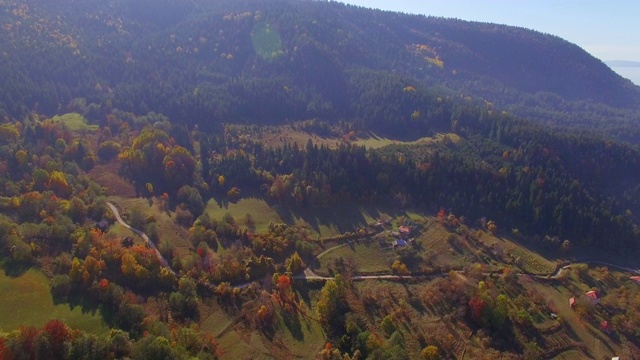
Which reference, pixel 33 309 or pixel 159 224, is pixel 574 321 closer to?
pixel 159 224

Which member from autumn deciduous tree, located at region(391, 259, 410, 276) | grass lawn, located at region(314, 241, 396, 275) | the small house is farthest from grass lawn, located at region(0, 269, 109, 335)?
the small house

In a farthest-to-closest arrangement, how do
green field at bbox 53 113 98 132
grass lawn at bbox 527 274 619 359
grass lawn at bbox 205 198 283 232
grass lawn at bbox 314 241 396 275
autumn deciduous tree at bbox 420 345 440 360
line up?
green field at bbox 53 113 98 132, grass lawn at bbox 205 198 283 232, grass lawn at bbox 314 241 396 275, grass lawn at bbox 527 274 619 359, autumn deciduous tree at bbox 420 345 440 360

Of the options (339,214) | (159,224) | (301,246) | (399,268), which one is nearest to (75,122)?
(159,224)

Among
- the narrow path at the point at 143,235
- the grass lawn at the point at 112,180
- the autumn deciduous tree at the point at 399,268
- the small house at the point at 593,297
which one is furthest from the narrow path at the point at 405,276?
the grass lawn at the point at 112,180

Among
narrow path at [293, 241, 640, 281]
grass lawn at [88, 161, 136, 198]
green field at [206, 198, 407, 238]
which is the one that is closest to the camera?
narrow path at [293, 241, 640, 281]

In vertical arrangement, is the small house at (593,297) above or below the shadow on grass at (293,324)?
above

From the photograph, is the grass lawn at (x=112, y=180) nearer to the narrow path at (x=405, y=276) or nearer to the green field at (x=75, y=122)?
the green field at (x=75, y=122)

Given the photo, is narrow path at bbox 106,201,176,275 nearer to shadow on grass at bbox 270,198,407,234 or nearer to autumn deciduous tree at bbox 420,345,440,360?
shadow on grass at bbox 270,198,407,234
